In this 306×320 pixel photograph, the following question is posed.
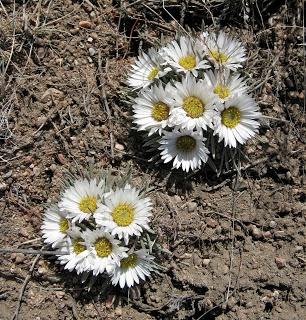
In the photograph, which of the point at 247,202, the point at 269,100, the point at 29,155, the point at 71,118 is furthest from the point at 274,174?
the point at 29,155

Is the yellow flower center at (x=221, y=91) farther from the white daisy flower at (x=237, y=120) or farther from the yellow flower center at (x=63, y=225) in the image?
the yellow flower center at (x=63, y=225)

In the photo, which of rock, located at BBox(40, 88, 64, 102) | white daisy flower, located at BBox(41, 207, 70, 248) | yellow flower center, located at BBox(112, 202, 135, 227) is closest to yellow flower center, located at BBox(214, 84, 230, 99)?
yellow flower center, located at BBox(112, 202, 135, 227)

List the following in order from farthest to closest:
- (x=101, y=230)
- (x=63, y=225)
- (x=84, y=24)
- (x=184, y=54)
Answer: (x=84, y=24) < (x=184, y=54) < (x=63, y=225) < (x=101, y=230)

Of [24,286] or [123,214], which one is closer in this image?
[123,214]

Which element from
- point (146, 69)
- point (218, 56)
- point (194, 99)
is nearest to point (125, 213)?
point (194, 99)

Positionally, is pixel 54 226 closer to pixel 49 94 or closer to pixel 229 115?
pixel 49 94

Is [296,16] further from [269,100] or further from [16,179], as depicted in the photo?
[16,179]

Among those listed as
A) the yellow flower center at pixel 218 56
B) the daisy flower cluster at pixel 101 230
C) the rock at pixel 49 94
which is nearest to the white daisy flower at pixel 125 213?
the daisy flower cluster at pixel 101 230
